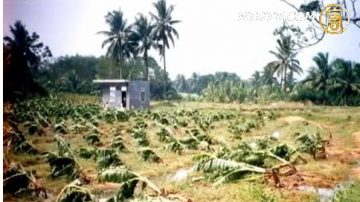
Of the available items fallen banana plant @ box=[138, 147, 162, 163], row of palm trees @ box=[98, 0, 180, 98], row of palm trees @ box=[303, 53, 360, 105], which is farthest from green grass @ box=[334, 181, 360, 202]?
row of palm trees @ box=[98, 0, 180, 98]

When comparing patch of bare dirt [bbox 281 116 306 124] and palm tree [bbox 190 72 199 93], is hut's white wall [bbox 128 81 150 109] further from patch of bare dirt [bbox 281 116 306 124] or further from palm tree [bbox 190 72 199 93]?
patch of bare dirt [bbox 281 116 306 124]

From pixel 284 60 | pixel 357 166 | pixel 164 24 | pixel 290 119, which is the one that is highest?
pixel 164 24

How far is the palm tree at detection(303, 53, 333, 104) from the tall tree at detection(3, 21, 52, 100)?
291 cm

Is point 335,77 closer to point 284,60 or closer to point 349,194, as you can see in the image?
point 284,60

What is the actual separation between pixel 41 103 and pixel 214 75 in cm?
204

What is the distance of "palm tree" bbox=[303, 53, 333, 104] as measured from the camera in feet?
15.6

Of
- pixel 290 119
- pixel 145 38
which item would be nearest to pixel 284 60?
pixel 290 119

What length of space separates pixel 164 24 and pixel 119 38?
→ 1.91 ft

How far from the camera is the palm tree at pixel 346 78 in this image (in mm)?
4652

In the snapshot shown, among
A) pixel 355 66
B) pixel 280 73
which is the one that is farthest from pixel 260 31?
pixel 355 66

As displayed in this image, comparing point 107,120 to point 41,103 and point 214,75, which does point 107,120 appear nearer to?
point 41,103

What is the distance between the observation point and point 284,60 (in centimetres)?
479

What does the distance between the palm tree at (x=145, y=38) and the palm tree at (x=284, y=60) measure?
1393 mm

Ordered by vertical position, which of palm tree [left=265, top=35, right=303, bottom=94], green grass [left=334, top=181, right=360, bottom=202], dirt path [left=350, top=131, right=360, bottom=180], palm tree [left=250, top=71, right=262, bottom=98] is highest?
palm tree [left=265, top=35, right=303, bottom=94]
